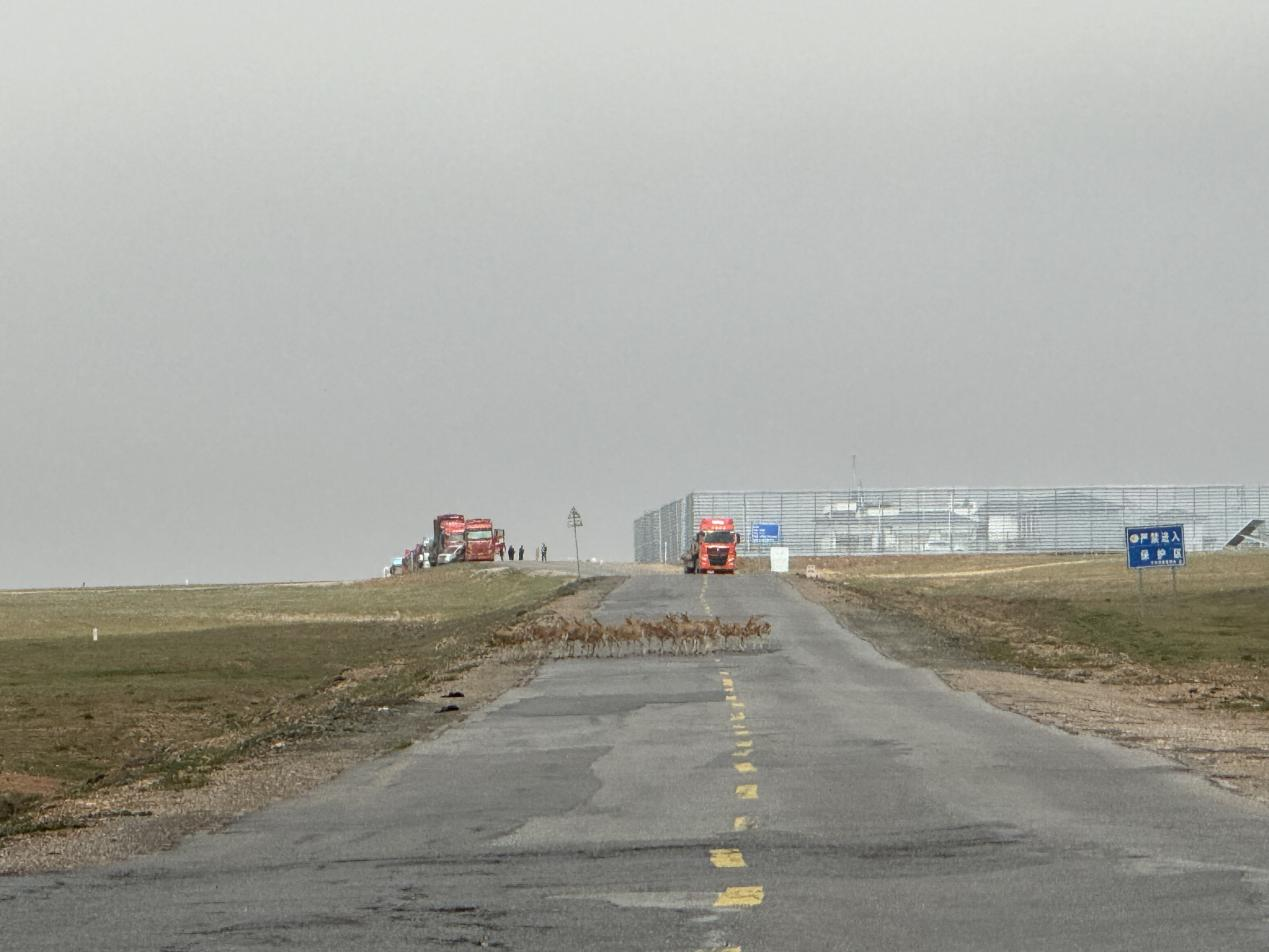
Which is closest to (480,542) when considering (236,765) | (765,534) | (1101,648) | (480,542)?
(480,542)

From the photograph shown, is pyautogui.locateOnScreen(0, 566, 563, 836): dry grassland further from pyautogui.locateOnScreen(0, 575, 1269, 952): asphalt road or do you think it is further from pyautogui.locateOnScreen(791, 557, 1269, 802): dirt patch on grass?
pyautogui.locateOnScreen(791, 557, 1269, 802): dirt patch on grass

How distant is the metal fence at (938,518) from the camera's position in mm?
128000

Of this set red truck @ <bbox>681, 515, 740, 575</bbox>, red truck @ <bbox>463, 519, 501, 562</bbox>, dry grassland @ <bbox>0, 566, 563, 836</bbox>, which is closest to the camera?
dry grassland @ <bbox>0, 566, 563, 836</bbox>

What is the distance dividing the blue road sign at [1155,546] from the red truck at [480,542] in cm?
7255

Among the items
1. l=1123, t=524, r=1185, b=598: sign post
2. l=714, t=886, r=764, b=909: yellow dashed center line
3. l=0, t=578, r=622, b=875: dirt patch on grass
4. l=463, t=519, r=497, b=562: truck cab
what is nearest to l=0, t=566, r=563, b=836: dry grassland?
l=0, t=578, r=622, b=875: dirt patch on grass

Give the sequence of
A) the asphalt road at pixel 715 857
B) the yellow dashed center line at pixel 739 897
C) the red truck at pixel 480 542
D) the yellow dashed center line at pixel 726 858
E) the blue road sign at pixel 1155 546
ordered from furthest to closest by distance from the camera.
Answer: the red truck at pixel 480 542, the blue road sign at pixel 1155 546, the yellow dashed center line at pixel 726 858, the yellow dashed center line at pixel 739 897, the asphalt road at pixel 715 857

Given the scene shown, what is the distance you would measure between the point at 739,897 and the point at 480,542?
109527 millimetres

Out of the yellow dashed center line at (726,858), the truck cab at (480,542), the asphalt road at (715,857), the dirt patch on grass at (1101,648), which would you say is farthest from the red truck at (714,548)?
the yellow dashed center line at (726,858)

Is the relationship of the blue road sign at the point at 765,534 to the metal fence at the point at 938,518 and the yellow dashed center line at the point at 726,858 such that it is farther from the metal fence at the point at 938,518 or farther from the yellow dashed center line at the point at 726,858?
the yellow dashed center line at the point at 726,858

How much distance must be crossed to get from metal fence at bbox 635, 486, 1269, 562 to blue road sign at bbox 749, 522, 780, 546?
69mm

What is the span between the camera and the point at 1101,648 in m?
45.8

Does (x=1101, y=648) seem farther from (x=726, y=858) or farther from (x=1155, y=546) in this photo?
(x=726, y=858)

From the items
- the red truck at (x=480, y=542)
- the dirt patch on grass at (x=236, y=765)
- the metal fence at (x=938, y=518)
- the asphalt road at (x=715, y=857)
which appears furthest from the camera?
the metal fence at (x=938, y=518)

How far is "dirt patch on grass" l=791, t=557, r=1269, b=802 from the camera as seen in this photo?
23.6m
